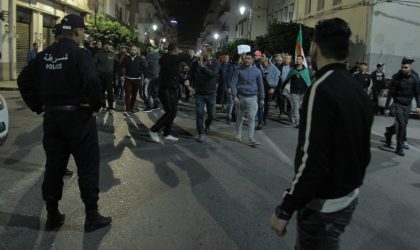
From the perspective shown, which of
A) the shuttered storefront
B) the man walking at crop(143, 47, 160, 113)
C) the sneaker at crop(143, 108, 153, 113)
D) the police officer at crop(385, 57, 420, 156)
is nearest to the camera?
the police officer at crop(385, 57, 420, 156)

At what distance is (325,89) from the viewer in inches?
89.9

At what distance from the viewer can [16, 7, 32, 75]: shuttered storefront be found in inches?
896

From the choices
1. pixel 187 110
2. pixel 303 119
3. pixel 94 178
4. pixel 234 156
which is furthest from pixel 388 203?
pixel 187 110

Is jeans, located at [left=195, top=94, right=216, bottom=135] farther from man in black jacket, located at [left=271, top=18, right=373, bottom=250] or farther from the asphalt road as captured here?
man in black jacket, located at [left=271, top=18, right=373, bottom=250]

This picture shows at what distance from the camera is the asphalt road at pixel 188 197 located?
14.3 ft

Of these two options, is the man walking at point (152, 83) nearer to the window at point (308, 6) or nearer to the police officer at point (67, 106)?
the police officer at point (67, 106)

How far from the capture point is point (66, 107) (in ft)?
13.8

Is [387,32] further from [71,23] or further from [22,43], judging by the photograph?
[71,23]

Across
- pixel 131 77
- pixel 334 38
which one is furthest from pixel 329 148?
pixel 131 77

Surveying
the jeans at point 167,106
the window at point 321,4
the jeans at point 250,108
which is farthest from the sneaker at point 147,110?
the window at point 321,4

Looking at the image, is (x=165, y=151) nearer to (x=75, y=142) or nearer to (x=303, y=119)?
(x=75, y=142)

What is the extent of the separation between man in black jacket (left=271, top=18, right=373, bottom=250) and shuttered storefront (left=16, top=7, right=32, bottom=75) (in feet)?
73.8

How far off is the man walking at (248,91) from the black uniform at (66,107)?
5.13m

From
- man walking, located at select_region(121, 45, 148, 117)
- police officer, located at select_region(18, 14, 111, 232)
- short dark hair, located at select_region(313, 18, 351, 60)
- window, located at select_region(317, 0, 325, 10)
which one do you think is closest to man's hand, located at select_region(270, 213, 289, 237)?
short dark hair, located at select_region(313, 18, 351, 60)
